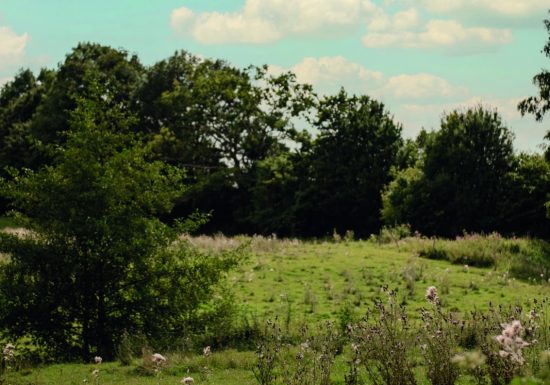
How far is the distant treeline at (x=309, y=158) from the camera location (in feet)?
140

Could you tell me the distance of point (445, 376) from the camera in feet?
32.9

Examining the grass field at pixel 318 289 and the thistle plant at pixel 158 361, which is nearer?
the thistle plant at pixel 158 361

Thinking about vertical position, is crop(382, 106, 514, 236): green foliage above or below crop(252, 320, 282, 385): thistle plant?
above

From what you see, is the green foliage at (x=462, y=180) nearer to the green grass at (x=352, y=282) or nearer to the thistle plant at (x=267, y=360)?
the green grass at (x=352, y=282)

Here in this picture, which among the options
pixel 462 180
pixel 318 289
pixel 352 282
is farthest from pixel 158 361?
pixel 462 180

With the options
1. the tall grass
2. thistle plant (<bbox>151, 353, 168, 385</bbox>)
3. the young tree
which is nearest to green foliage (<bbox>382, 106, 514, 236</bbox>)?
the tall grass

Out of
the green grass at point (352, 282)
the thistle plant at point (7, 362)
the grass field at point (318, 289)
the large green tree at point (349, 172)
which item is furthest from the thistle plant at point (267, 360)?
the large green tree at point (349, 172)

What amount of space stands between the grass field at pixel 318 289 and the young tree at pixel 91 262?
1838 millimetres

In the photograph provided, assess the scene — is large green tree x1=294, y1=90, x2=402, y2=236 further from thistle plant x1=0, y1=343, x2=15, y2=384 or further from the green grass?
thistle plant x1=0, y1=343, x2=15, y2=384

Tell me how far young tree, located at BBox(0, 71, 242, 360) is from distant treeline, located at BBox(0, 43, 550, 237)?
16.7 m

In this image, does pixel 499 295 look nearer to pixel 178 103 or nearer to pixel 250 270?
pixel 250 270

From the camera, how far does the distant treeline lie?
4278 cm

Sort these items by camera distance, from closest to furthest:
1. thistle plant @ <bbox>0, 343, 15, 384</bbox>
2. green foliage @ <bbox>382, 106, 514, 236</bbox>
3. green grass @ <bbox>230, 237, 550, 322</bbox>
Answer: thistle plant @ <bbox>0, 343, 15, 384</bbox> < green grass @ <bbox>230, 237, 550, 322</bbox> < green foliage @ <bbox>382, 106, 514, 236</bbox>

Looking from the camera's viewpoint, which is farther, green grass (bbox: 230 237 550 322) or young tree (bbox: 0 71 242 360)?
green grass (bbox: 230 237 550 322)
